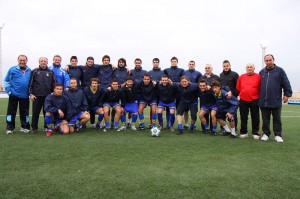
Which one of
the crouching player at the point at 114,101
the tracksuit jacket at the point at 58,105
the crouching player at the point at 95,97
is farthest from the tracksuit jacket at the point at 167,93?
the tracksuit jacket at the point at 58,105

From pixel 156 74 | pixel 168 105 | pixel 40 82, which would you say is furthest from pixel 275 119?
pixel 40 82

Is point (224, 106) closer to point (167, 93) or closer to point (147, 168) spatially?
point (167, 93)

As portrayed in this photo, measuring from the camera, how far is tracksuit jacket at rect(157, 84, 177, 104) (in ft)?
23.1

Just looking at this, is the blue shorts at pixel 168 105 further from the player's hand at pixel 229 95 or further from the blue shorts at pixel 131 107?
the player's hand at pixel 229 95

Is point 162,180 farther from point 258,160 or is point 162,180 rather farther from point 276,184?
point 258,160

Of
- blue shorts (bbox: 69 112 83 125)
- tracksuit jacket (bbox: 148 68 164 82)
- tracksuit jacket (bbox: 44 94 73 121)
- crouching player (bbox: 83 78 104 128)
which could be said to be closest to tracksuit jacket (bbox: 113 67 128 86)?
crouching player (bbox: 83 78 104 128)

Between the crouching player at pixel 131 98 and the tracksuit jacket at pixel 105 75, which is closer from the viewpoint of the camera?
the crouching player at pixel 131 98

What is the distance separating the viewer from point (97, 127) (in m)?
7.49

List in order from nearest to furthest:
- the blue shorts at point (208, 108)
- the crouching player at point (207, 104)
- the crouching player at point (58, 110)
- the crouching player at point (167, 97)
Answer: the crouching player at point (58, 110), the crouching player at point (207, 104), the blue shorts at point (208, 108), the crouching player at point (167, 97)

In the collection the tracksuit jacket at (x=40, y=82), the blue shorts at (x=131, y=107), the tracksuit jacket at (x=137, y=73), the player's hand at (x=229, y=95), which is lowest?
the blue shorts at (x=131, y=107)

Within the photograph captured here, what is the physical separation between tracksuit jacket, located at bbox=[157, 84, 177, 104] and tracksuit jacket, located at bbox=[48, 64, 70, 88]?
2.42m

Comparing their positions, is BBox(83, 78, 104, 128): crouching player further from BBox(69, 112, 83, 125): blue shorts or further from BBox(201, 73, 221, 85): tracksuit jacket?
BBox(201, 73, 221, 85): tracksuit jacket

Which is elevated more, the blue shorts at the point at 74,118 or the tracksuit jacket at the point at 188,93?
the tracksuit jacket at the point at 188,93

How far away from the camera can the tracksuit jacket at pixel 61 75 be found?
22.8 ft
